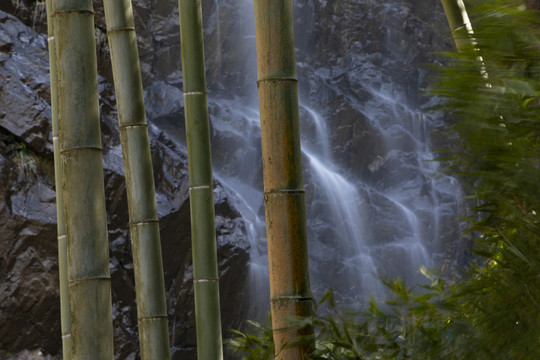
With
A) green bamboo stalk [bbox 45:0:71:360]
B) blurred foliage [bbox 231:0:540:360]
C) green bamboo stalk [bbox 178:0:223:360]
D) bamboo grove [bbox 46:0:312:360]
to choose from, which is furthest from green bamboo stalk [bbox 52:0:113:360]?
green bamboo stalk [bbox 45:0:71:360]

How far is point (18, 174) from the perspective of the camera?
8242 millimetres

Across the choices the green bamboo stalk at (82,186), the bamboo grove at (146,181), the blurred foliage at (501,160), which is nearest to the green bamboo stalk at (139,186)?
the bamboo grove at (146,181)

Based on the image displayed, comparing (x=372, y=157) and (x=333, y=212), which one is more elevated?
(x=372, y=157)

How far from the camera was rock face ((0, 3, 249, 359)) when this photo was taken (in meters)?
8.14

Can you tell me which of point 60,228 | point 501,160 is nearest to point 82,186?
point 501,160

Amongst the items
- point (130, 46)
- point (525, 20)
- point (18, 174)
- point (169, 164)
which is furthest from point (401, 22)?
point (525, 20)

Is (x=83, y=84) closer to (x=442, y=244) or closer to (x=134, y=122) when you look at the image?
(x=134, y=122)

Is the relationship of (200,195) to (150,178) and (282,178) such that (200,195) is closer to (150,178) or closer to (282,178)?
(150,178)

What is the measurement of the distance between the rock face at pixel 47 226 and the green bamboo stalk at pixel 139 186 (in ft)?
19.0

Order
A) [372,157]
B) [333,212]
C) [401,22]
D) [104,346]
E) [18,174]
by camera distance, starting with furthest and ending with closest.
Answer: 1. [401,22]
2. [372,157]
3. [333,212]
4. [18,174]
5. [104,346]

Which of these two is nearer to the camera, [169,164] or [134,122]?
[134,122]

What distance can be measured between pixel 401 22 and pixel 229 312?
952cm

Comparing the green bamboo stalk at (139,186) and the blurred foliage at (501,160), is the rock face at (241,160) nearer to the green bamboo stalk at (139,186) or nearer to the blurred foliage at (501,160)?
the green bamboo stalk at (139,186)

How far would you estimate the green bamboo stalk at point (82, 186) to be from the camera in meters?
2.03
